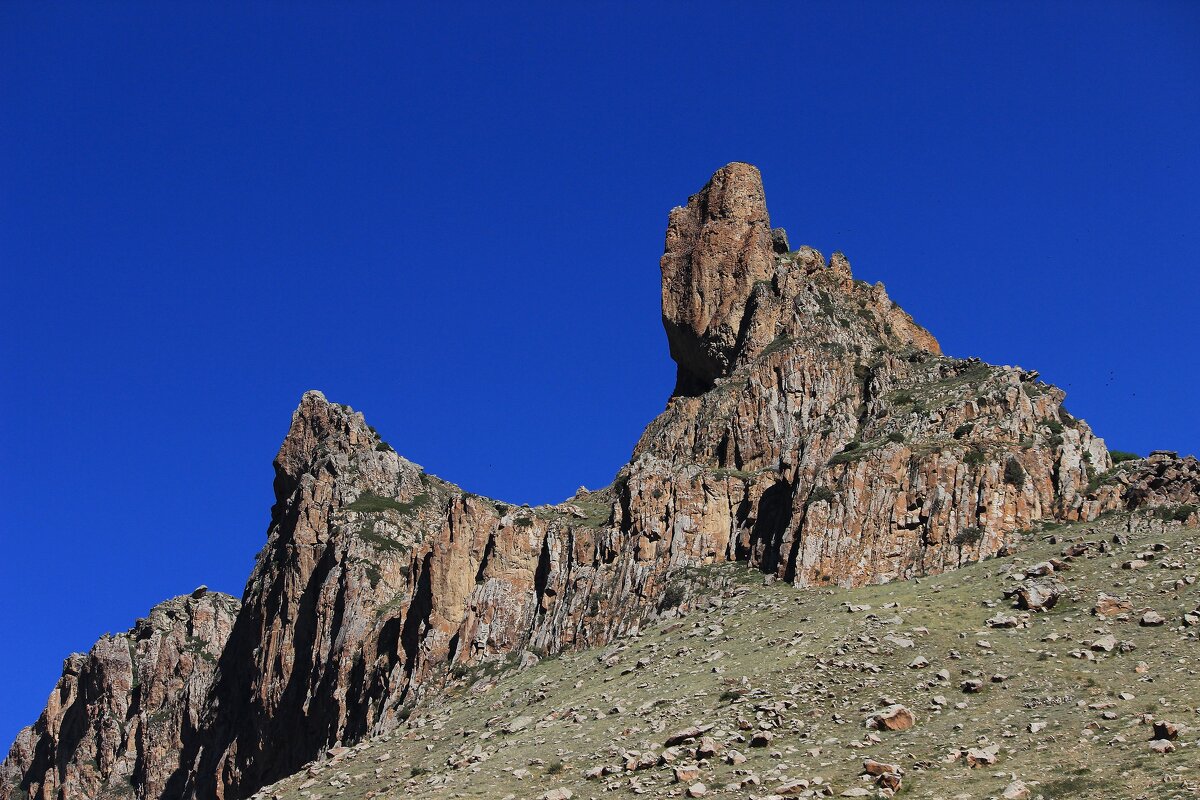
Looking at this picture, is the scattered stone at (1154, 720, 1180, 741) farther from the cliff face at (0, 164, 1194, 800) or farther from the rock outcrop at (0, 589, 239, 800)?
the rock outcrop at (0, 589, 239, 800)

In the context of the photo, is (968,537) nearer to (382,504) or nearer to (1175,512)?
(1175,512)

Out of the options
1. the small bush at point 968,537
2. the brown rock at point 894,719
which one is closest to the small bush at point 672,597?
the small bush at point 968,537

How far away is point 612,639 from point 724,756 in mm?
28032

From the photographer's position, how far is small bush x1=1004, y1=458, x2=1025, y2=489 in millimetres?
78250

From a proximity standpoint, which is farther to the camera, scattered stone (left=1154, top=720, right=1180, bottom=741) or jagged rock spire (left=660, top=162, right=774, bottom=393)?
jagged rock spire (left=660, top=162, right=774, bottom=393)

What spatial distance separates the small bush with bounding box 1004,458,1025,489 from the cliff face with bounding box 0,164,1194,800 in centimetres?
25

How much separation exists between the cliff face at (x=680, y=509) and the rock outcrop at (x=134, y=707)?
1.87 feet

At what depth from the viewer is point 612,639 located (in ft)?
270

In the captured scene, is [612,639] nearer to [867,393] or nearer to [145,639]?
[867,393]

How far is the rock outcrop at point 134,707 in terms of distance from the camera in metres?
139

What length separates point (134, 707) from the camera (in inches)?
5763

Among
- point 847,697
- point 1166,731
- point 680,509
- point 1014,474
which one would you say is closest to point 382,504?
point 680,509

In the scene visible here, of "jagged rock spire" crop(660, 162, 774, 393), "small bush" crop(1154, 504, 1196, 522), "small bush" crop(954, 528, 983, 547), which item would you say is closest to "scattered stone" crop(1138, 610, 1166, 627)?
"small bush" crop(1154, 504, 1196, 522)

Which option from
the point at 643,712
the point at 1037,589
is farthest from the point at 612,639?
the point at 1037,589
